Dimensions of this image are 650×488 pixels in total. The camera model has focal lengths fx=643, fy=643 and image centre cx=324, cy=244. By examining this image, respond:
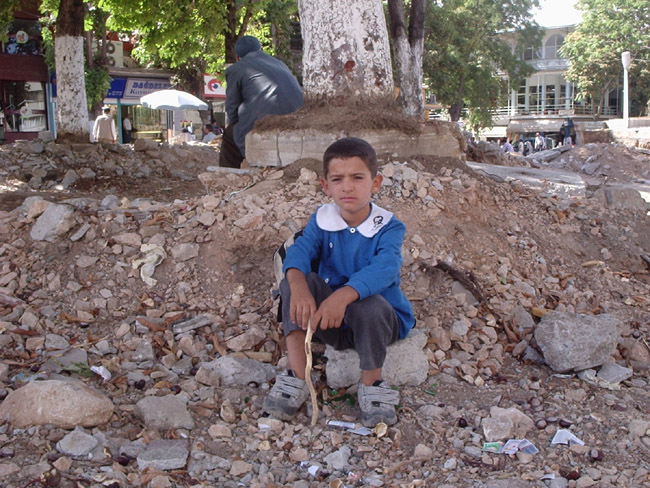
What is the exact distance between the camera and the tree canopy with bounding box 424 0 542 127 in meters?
27.5

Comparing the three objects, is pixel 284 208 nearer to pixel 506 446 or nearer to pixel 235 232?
pixel 235 232

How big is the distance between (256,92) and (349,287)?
4.02 m

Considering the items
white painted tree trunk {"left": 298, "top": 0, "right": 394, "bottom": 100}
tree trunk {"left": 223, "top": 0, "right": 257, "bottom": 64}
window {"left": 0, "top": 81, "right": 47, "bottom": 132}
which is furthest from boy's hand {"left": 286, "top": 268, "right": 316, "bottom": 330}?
window {"left": 0, "top": 81, "right": 47, "bottom": 132}

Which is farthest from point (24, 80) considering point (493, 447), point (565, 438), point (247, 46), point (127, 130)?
point (565, 438)

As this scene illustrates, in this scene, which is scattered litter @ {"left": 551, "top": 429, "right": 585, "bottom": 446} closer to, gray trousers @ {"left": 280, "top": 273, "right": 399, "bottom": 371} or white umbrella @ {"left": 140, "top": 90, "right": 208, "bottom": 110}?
gray trousers @ {"left": 280, "top": 273, "right": 399, "bottom": 371}

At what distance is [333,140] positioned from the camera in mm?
4770

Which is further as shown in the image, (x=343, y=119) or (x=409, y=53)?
(x=409, y=53)

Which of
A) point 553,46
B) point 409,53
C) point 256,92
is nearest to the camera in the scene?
point 256,92

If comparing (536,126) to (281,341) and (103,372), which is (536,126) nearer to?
(281,341)

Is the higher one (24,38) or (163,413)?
(24,38)

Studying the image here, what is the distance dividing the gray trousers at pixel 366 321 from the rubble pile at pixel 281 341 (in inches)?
12.0

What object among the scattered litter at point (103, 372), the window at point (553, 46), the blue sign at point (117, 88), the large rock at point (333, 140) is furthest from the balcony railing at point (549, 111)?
the scattered litter at point (103, 372)

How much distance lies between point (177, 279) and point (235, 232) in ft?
1.54

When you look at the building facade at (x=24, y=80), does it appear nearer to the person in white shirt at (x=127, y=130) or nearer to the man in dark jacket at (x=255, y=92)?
the person in white shirt at (x=127, y=130)
